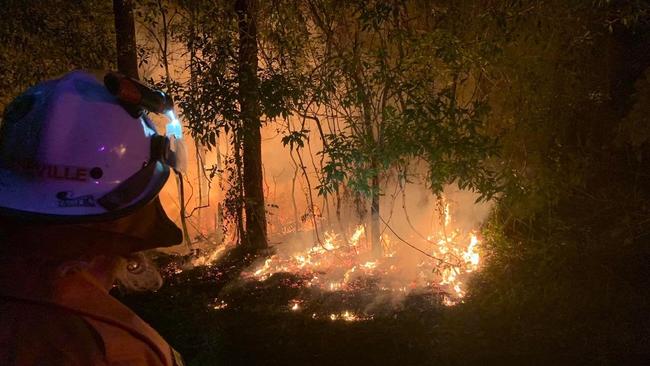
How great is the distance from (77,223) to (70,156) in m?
0.21

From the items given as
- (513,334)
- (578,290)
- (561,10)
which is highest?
(561,10)

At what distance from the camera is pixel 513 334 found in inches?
209

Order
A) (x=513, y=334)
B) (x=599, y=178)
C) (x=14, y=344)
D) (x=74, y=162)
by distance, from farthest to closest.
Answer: (x=599, y=178) < (x=513, y=334) < (x=74, y=162) < (x=14, y=344)

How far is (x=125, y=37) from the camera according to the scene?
306 inches

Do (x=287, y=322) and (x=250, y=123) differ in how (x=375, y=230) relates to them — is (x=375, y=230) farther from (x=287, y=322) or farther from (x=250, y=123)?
(x=250, y=123)

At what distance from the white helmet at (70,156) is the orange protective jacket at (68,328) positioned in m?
0.29

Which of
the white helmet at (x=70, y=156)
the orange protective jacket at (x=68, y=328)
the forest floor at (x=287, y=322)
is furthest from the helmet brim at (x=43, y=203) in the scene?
the forest floor at (x=287, y=322)

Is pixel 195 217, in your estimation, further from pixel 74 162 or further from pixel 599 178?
pixel 74 162

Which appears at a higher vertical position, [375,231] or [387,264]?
[375,231]

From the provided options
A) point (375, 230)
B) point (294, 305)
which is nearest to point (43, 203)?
point (294, 305)

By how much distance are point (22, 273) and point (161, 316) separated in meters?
5.53

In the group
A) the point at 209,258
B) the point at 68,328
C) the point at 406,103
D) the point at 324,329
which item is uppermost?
the point at 406,103

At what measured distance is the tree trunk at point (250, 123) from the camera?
6062mm

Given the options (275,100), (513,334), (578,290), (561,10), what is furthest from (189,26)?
(578,290)
